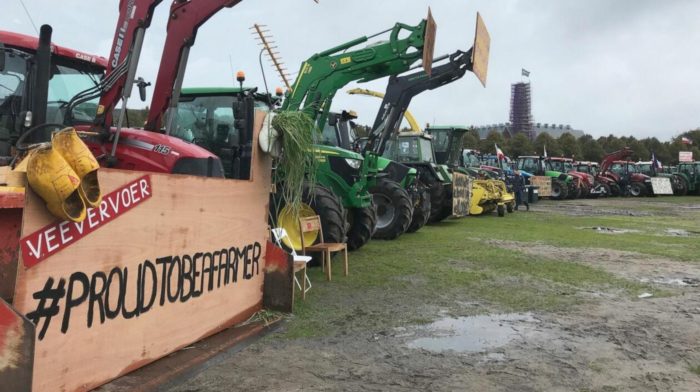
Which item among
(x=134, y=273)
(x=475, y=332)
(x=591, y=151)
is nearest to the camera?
(x=134, y=273)

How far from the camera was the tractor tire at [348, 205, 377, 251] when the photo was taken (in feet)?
26.7

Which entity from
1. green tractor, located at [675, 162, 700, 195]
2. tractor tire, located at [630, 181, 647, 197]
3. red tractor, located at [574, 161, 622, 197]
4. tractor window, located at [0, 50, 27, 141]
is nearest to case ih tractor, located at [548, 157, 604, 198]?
red tractor, located at [574, 161, 622, 197]

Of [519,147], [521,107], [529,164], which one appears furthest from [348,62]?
[521,107]

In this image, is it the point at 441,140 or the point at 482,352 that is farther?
the point at 441,140

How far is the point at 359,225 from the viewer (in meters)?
8.18

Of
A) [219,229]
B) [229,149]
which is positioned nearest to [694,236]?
[229,149]

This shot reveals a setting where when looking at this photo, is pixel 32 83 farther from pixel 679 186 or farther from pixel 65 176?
pixel 679 186

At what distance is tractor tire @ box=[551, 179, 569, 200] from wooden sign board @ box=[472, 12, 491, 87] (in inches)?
727

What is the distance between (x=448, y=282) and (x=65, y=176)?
4.68 m

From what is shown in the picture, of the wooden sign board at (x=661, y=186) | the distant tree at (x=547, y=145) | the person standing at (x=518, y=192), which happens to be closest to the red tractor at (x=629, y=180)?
the wooden sign board at (x=661, y=186)

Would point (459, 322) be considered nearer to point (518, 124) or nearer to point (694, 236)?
point (694, 236)

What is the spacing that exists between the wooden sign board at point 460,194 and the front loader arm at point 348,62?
15.7 feet

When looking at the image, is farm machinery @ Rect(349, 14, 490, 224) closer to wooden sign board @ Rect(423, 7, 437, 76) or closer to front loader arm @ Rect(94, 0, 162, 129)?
wooden sign board @ Rect(423, 7, 437, 76)

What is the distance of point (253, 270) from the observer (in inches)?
179
